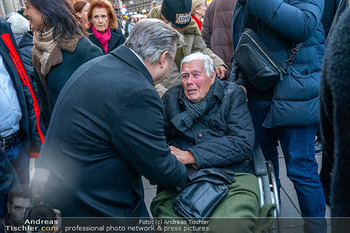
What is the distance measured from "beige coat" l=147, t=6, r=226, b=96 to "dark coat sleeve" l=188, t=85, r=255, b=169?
2.51ft

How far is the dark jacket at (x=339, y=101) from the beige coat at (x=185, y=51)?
2186mm

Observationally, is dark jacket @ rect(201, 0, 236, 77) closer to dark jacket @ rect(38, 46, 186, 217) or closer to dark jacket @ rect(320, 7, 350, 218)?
dark jacket @ rect(38, 46, 186, 217)

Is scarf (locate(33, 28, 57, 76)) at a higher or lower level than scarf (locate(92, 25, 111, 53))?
higher

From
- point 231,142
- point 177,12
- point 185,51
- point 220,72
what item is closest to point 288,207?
point 231,142

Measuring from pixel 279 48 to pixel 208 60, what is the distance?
516mm

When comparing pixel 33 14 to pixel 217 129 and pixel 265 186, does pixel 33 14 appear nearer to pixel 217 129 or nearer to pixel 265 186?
pixel 217 129

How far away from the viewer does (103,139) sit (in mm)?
1586

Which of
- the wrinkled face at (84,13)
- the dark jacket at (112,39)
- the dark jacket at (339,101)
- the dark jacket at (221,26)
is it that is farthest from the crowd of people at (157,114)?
the wrinkled face at (84,13)

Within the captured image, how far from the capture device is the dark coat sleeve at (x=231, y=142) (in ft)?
7.43

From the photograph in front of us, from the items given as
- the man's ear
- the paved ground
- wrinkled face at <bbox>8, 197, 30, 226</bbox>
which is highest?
the man's ear

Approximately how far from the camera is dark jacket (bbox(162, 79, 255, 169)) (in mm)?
2281

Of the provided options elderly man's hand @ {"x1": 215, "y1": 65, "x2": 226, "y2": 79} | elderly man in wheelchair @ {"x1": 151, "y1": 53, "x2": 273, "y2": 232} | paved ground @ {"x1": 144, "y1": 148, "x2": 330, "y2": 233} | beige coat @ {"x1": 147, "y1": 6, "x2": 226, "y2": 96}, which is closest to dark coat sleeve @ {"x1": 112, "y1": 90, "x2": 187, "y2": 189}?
elderly man in wheelchair @ {"x1": 151, "y1": 53, "x2": 273, "y2": 232}

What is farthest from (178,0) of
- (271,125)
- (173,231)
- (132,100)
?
(173,231)

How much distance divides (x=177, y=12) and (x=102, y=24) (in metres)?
1.81
